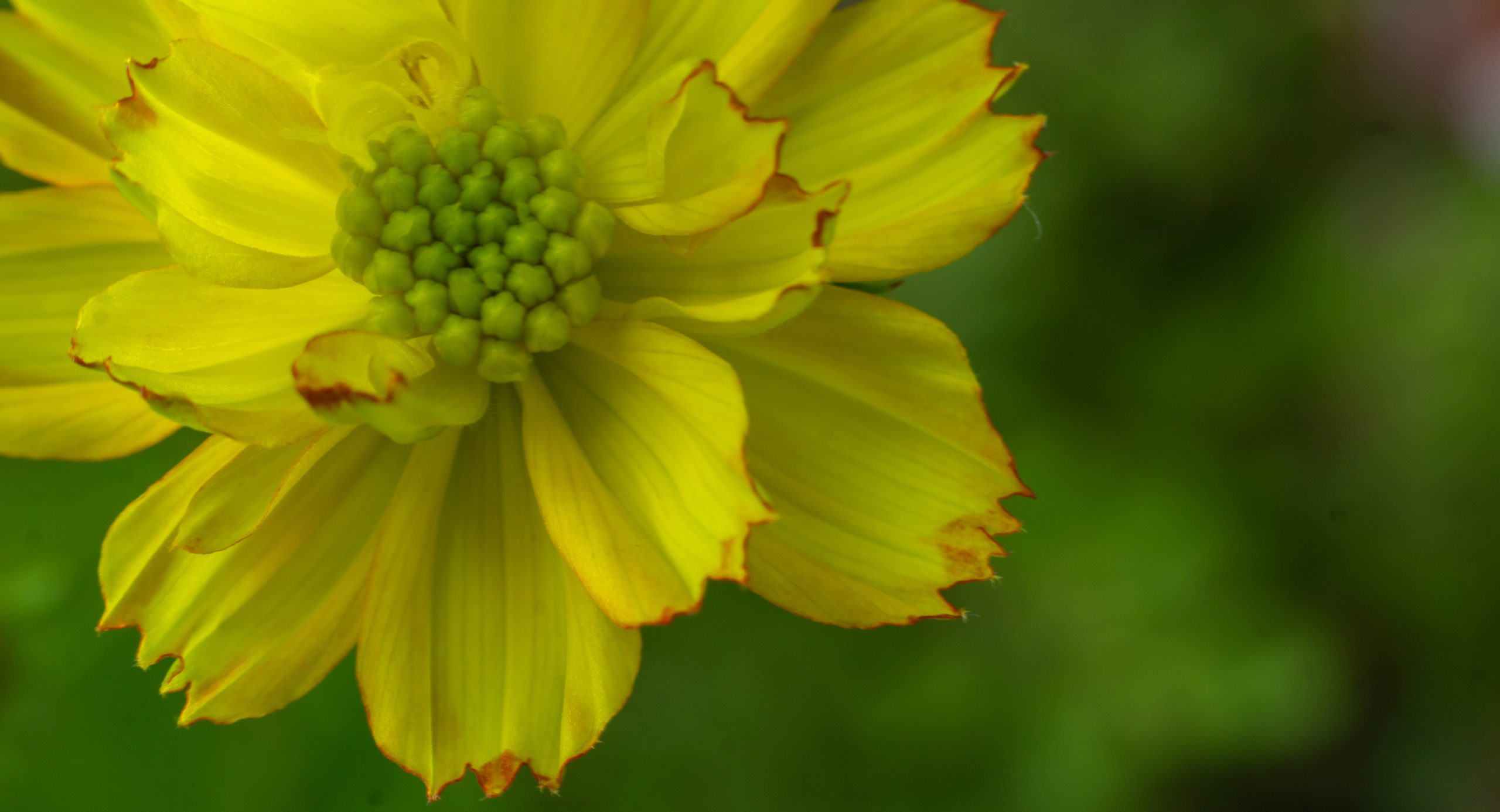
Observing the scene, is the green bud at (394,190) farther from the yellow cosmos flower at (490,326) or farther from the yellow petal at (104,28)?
the yellow petal at (104,28)

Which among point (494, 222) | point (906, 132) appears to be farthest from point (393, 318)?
point (906, 132)

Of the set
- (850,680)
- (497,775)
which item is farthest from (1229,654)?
(497,775)

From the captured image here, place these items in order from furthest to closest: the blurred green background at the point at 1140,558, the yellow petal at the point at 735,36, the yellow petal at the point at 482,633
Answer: the blurred green background at the point at 1140,558 < the yellow petal at the point at 482,633 < the yellow petal at the point at 735,36

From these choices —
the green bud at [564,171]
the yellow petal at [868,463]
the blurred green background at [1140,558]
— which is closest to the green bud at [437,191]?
the green bud at [564,171]

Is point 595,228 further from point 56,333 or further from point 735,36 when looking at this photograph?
point 56,333

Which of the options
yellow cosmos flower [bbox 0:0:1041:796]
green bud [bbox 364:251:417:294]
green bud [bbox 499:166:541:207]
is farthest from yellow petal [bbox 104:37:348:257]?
green bud [bbox 499:166:541:207]

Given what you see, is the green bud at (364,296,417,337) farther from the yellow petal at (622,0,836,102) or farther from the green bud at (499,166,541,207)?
the yellow petal at (622,0,836,102)
